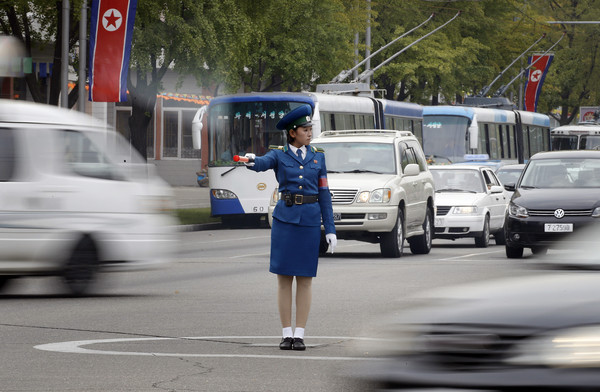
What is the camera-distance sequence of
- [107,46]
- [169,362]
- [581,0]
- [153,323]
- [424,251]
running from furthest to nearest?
[581,0]
[107,46]
[424,251]
[153,323]
[169,362]

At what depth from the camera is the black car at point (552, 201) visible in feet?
65.0

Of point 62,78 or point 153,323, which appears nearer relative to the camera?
point 153,323

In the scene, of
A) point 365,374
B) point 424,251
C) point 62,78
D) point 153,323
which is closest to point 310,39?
point 62,78

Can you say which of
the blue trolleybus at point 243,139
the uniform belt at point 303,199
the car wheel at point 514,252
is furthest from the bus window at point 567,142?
the uniform belt at point 303,199

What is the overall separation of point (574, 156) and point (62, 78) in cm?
1151

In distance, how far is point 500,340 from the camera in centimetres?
479

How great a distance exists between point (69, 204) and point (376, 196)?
7.96 m

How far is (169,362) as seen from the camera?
9.37 meters

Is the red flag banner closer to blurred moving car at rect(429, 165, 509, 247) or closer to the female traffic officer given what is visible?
blurred moving car at rect(429, 165, 509, 247)

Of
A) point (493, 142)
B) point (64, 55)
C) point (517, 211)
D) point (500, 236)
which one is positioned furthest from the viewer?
point (493, 142)

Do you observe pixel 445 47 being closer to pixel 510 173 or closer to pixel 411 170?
pixel 510 173

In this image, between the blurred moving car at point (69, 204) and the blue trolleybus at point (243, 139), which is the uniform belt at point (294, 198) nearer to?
the blurred moving car at point (69, 204)

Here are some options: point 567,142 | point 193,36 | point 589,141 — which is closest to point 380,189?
point 193,36

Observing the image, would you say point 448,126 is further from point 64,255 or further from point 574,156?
point 64,255
